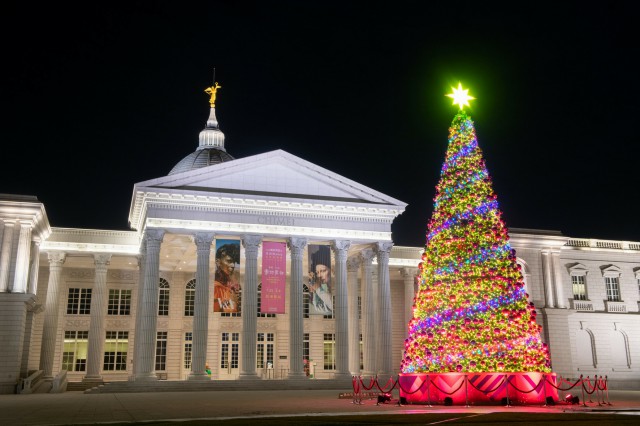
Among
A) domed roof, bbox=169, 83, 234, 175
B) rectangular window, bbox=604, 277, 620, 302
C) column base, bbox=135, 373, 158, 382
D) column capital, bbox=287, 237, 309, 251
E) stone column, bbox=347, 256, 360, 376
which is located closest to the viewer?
column base, bbox=135, 373, 158, 382

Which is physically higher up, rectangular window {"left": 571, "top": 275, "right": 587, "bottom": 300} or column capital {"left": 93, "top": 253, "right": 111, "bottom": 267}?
column capital {"left": 93, "top": 253, "right": 111, "bottom": 267}

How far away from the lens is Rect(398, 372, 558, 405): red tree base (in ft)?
64.0

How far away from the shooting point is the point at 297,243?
1474 inches

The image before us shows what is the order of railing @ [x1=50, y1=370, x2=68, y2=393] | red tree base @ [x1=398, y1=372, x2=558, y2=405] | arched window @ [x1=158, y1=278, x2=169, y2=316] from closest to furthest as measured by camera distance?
red tree base @ [x1=398, y1=372, x2=558, y2=405] → railing @ [x1=50, y1=370, x2=68, y2=393] → arched window @ [x1=158, y1=278, x2=169, y2=316]

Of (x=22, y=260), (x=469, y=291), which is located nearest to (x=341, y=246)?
(x=22, y=260)

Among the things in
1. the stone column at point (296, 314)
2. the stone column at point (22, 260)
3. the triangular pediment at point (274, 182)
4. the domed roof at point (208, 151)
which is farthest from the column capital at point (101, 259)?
the domed roof at point (208, 151)

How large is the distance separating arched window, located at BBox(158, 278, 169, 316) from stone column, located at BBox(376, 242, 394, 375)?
16.4 meters

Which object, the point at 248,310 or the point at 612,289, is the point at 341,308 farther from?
the point at 612,289

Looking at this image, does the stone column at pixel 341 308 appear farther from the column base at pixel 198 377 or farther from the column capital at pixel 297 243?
the column base at pixel 198 377

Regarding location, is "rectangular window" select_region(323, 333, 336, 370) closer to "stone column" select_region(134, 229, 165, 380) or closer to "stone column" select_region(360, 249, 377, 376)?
"stone column" select_region(360, 249, 377, 376)

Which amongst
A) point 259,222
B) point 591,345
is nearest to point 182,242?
point 259,222

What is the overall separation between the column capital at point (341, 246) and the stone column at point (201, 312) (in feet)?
23.5

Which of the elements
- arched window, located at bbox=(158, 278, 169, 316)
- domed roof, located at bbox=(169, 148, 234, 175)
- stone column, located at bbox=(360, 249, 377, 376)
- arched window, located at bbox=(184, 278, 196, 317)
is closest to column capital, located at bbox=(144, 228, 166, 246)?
arched window, located at bbox=(184, 278, 196, 317)

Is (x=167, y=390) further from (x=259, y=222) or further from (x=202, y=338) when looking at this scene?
(x=259, y=222)
